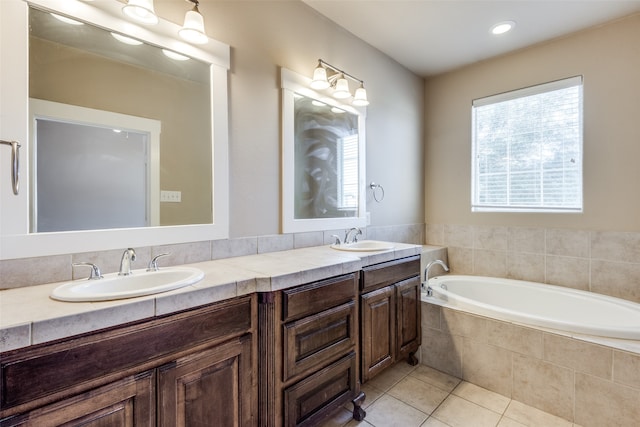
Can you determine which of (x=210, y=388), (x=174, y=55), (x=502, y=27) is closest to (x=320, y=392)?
(x=210, y=388)

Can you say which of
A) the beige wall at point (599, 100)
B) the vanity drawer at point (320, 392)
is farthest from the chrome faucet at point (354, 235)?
the beige wall at point (599, 100)

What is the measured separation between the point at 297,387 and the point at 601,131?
2933 mm

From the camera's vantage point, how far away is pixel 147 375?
0.99 meters

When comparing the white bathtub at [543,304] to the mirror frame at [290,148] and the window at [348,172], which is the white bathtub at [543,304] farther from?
the mirror frame at [290,148]

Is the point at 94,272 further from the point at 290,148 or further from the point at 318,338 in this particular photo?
the point at 290,148

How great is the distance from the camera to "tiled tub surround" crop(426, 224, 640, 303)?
7.61 feet

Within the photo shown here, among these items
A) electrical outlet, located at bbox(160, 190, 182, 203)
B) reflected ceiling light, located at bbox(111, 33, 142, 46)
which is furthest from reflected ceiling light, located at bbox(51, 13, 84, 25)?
electrical outlet, located at bbox(160, 190, 182, 203)

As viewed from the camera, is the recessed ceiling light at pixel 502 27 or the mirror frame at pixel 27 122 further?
the recessed ceiling light at pixel 502 27

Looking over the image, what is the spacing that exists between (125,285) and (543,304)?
119 inches

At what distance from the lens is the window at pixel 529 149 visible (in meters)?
2.57

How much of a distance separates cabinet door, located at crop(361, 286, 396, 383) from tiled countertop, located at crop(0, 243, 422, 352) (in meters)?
0.27

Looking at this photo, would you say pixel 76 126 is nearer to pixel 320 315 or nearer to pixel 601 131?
pixel 320 315

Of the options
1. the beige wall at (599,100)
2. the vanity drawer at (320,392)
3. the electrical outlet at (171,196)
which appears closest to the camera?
the vanity drawer at (320,392)

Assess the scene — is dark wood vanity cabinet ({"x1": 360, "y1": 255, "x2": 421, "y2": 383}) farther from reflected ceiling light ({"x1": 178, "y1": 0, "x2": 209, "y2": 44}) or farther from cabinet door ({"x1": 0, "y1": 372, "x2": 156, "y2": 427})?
reflected ceiling light ({"x1": 178, "y1": 0, "x2": 209, "y2": 44})
